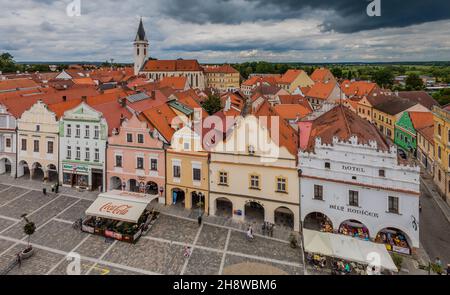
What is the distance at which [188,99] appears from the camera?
54469 mm

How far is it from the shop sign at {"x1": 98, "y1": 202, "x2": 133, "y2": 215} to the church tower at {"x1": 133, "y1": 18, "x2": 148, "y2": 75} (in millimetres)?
123975

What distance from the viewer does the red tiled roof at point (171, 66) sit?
14100cm

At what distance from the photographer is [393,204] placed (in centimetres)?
2417

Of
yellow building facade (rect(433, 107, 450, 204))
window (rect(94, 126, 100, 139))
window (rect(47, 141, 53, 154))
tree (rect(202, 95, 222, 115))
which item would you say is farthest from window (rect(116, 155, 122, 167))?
yellow building facade (rect(433, 107, 450, 204))

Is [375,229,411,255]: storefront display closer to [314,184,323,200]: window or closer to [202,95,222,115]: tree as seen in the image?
[314,184,323,200]: window

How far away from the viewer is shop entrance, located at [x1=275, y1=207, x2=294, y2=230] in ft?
91.5

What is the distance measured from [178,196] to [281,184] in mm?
11153

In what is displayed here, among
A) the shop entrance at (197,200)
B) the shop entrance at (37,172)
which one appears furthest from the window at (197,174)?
the shop entrance at (37,172)

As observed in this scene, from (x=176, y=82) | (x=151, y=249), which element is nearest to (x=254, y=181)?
(x=151, y=249)

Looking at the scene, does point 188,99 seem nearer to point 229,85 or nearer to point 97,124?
point 97,124

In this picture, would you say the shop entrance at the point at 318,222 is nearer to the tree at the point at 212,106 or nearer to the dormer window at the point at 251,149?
the dormer window at the point at 251,149

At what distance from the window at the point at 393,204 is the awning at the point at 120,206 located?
19.3m

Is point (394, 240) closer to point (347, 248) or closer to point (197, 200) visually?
point (347, 248)

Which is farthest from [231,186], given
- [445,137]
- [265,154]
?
[445,137]
